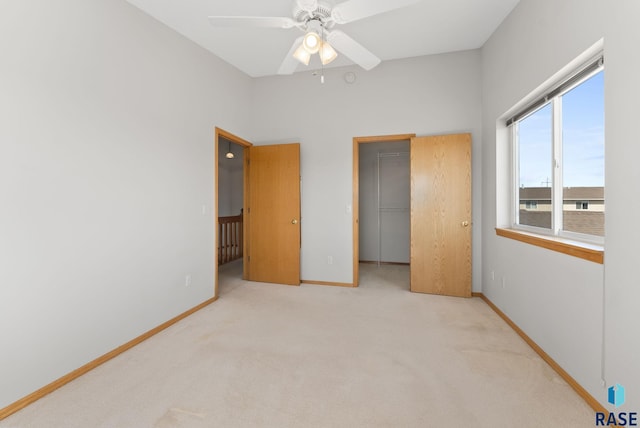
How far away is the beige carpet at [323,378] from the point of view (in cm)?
152

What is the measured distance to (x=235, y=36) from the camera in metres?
3.02

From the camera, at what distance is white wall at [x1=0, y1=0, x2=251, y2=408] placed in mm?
1628

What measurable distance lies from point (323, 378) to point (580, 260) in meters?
1.74

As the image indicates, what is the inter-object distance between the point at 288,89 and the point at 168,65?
171 cm

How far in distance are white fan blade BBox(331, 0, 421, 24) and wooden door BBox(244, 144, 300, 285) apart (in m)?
2.14

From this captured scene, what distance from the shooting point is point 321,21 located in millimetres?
1942

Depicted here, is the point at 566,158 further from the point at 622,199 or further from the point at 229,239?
the point at 229,239

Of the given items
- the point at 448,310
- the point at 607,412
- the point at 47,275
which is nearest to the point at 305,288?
the point at 448,310

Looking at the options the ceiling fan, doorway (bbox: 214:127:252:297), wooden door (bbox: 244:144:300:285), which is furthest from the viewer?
wooden door (bbox: 244:144:300:285)

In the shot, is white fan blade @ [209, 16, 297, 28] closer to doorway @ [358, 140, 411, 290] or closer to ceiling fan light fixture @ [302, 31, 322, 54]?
Answer: ceiling fan light fixture @ [302, 31, 322, 54]

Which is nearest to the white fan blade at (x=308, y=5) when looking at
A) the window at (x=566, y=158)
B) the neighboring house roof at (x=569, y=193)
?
the window at (x=566, y=158)

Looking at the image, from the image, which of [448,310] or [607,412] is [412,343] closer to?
[448,310]

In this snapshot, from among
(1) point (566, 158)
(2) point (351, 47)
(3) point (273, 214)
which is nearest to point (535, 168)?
(1) point (566, 158)

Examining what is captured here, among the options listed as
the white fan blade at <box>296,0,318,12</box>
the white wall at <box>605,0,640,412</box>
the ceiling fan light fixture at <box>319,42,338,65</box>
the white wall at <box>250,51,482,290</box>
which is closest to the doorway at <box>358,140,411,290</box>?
the white wall at <box>250,51,482,290</box>
